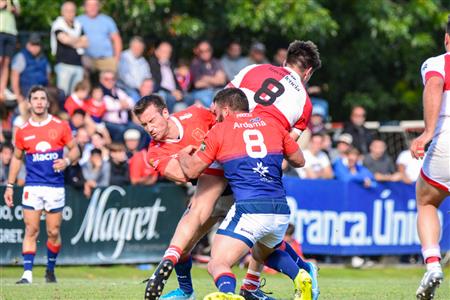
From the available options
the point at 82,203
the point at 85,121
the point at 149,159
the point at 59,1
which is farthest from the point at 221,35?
the point at 149,159

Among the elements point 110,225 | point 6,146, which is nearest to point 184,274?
point 110,225

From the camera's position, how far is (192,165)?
9109 mm

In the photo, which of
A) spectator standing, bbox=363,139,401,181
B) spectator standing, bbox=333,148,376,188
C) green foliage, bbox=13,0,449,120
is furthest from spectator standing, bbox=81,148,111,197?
spectator standing, bbox=363,139,401,181

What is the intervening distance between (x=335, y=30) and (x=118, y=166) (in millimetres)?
6221

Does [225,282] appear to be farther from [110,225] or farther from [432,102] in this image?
[110,225]

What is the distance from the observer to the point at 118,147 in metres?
16.9

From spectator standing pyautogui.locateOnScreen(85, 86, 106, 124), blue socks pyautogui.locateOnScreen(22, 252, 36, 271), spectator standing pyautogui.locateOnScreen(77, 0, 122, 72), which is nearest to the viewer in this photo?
blue socks pyautogui.locateOnScreen(22, 252, 36, 271)

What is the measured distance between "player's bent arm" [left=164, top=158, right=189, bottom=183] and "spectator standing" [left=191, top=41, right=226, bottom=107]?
10.0 metres

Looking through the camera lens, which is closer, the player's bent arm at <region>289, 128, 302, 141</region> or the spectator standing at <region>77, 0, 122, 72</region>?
the player's bent arm at <region>289, 128, 302, 141</region>

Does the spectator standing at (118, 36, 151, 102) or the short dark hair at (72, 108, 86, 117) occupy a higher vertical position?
the spectator standing at (118, 36, 151, 102)

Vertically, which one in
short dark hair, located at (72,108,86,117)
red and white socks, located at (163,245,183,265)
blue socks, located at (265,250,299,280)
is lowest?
blue socks, located at (265,250,299,280)

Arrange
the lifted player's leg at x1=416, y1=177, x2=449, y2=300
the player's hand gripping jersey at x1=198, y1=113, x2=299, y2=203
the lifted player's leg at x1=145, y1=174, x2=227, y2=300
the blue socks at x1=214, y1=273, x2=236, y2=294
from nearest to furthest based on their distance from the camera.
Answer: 1. the blue socks at x1=214, y1=273, x2=236, y2=294
2. the player's hand gripping jersey at x1=198, y1=113, x2=299, y2=203
3. the lifted player's leg at x1=416, y1=177, x2=449, y2=300
4. the lifted player's leg at x1=145, y1=174, x2=227, y2=300

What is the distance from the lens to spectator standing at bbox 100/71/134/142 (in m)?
18.3

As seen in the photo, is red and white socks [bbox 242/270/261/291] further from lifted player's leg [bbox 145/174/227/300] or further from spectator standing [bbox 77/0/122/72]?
spectator standing [bbox 77/0/122/72]
